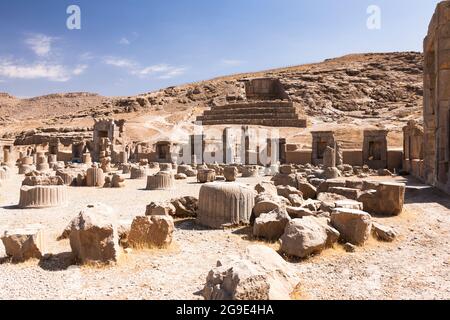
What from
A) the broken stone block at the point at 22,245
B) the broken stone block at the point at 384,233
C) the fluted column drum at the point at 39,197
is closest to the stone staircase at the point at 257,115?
the fluted column drum at the point at 39,197

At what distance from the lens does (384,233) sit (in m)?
6.37

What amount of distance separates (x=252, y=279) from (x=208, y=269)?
4.90 feet

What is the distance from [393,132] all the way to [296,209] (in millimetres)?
28743

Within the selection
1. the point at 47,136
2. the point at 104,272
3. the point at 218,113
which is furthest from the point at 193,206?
the point at 47,136

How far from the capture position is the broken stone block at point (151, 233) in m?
5.80

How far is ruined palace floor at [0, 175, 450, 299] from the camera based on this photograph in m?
4.18

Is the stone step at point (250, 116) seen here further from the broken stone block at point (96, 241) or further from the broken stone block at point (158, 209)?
the broken stone block at point (96, 241)

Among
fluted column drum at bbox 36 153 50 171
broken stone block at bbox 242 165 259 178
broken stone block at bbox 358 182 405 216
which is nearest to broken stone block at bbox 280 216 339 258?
broken stone block at bbox 358 182 405 216

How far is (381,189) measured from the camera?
8.36m

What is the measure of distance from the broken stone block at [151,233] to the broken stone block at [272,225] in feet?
5.13

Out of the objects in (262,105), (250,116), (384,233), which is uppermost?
(262,105)

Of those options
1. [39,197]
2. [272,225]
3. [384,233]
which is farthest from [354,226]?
[39,197]

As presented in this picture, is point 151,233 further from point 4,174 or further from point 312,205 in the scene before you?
point 4,174

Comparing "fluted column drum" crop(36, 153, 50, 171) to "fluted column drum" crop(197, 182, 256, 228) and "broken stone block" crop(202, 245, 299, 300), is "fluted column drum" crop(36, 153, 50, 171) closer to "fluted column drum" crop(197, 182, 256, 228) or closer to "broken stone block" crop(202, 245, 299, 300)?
"fluted column drum" crop(197, 182, 256, 228)
